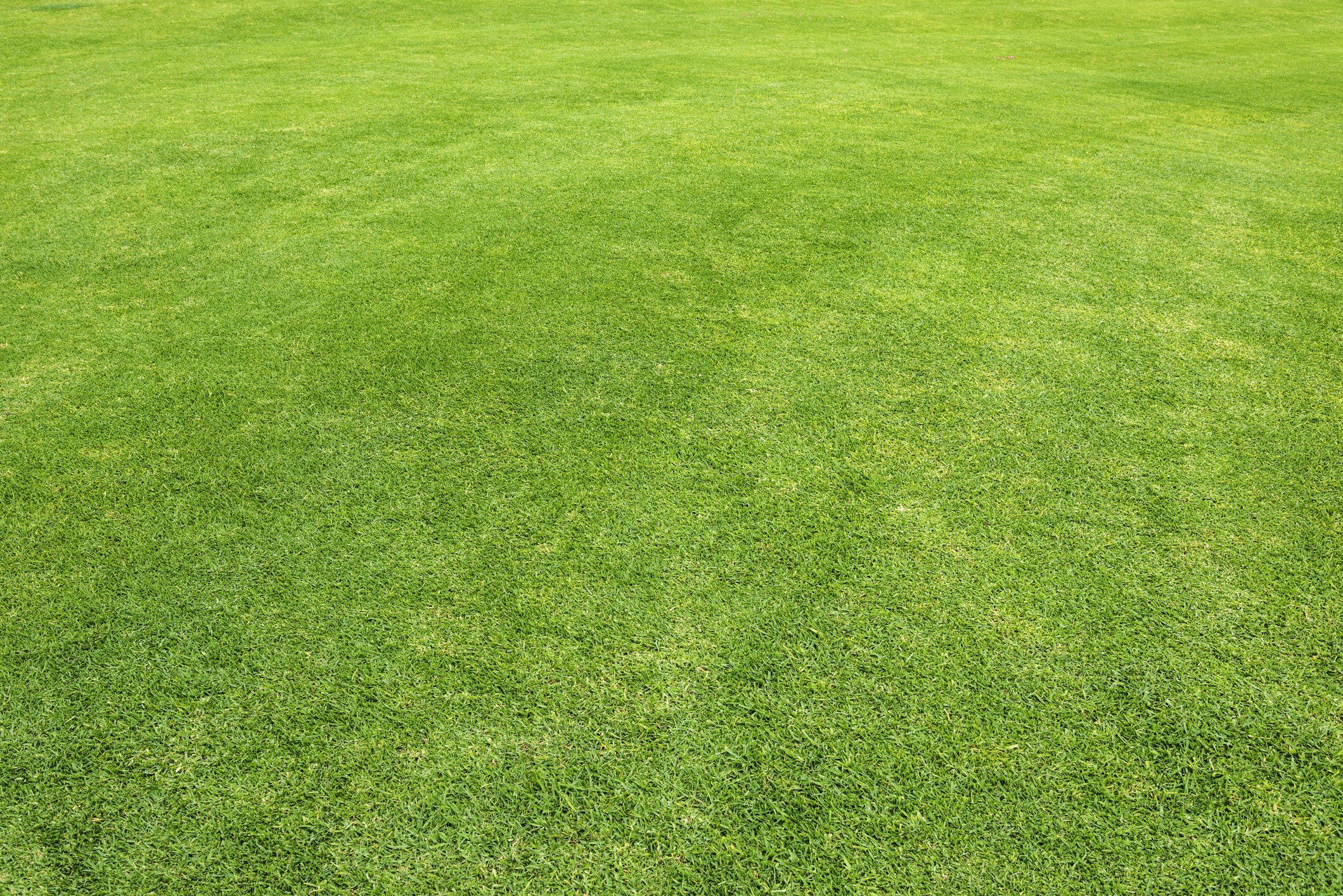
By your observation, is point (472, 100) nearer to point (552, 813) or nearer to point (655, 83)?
point (655, 83)

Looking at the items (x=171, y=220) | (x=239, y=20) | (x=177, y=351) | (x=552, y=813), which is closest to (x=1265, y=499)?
(x=552, y=813)

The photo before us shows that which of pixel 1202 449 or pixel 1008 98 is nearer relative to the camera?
pixel 1202 449

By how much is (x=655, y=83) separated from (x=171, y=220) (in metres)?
4.33

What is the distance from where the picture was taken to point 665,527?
217 centimetres

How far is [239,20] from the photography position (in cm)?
952

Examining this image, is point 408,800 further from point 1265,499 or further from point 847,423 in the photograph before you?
point 1265,499

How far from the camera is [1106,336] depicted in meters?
3.11

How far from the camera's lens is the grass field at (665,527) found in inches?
59.3

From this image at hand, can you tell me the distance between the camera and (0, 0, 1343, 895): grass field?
1.51 metres

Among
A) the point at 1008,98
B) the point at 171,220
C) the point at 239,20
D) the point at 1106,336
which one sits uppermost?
the point at 239,20

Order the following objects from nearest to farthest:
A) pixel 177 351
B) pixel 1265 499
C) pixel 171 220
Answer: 1. pixel 1265 499
2. pixel 177 351
3. pixel 171 220

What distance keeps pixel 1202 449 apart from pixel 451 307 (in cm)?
275

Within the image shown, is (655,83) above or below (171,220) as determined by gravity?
above

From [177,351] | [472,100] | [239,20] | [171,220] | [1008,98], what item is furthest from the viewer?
[239,20]
